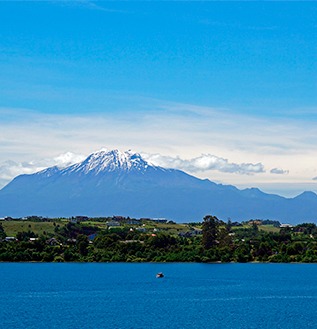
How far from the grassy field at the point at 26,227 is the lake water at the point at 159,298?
4060 cm

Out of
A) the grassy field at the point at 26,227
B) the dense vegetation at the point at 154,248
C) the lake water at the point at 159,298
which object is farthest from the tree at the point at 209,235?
the grassy field at the point at 26,227

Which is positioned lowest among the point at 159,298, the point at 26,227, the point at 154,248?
the point at 159,298

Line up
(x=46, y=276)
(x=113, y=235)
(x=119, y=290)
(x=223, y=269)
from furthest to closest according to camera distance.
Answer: (x=113, y=235) → (x=223, y=269) → (x=46, y=276) → (x=119, y=290)

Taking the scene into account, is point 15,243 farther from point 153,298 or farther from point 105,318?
point 105,318

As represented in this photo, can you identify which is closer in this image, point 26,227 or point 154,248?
point 154,248

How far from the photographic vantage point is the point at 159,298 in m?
85.5

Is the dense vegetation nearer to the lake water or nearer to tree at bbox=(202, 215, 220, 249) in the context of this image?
tree at bbox=(202, 215, 220, 249)

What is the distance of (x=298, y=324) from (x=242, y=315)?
22.4 ft

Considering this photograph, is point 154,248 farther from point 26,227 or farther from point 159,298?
Result: point 159,298

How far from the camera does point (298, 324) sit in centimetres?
6525

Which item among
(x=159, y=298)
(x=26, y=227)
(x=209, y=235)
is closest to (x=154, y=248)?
(x=209, y=235)

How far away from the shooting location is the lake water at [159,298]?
66.5 metres

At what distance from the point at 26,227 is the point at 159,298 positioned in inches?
3890

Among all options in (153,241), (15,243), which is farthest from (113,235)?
(15,243)
